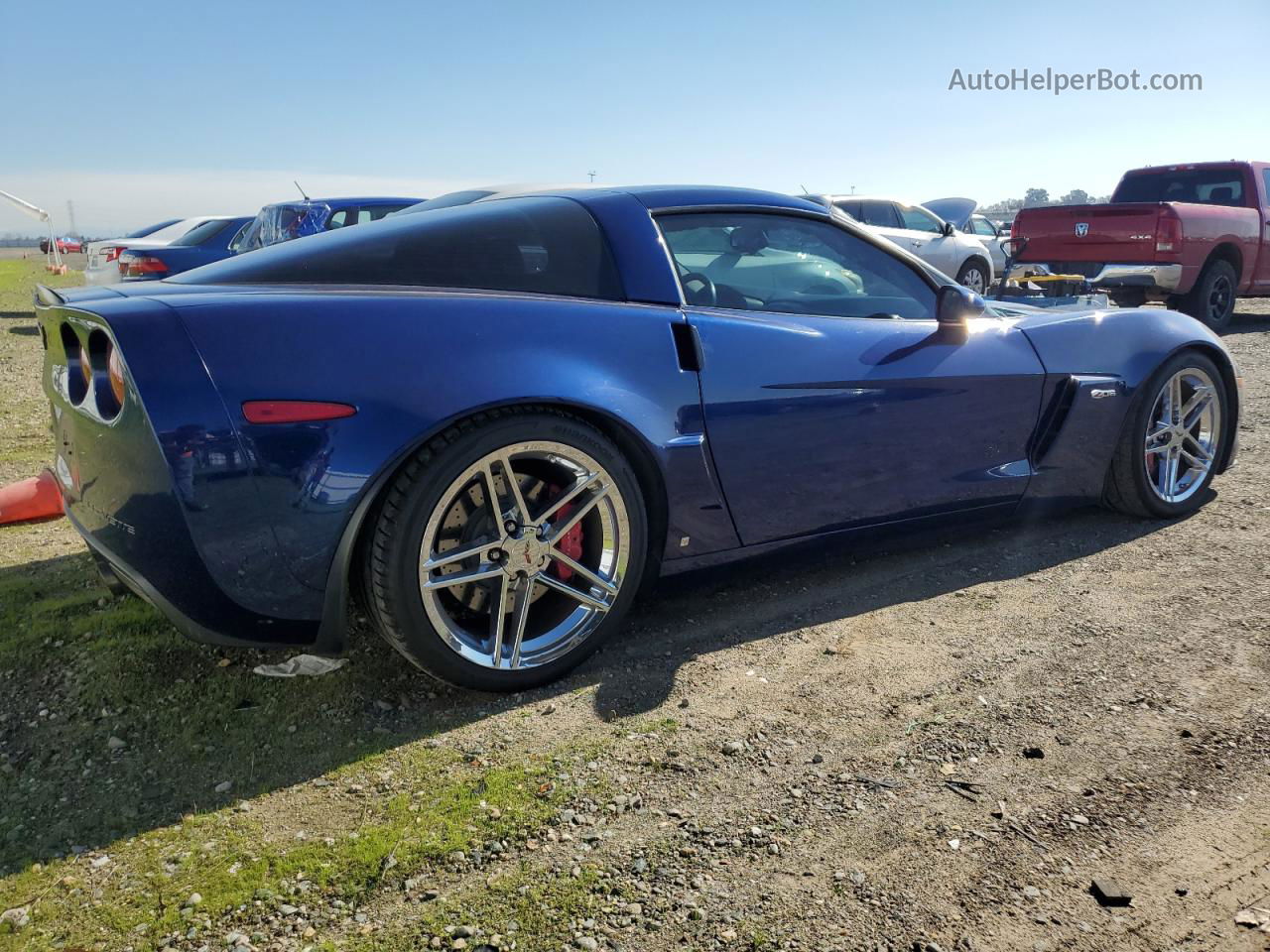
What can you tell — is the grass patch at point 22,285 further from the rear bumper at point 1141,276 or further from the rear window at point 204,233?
the rear bumper at point 1141,276

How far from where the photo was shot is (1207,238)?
10.4 m

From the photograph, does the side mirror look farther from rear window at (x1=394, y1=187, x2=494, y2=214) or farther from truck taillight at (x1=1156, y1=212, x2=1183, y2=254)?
truck taillight at (x1=1156, y1=212, x2=1183, y2=254)

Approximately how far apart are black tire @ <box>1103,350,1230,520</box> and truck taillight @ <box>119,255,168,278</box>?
389 inches

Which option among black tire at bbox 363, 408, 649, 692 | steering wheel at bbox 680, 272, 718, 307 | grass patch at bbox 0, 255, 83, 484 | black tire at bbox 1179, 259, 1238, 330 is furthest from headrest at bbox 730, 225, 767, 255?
black tire at bbox 1179, 259, 1238, 330

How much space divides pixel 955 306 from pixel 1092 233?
7983 millimetres

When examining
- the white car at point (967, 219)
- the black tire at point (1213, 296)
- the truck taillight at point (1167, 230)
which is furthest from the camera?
the white car at point (967, 219)

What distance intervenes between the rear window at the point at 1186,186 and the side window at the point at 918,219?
2746mm

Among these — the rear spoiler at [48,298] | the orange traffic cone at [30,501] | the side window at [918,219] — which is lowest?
the orange traffic cone at [30,501]

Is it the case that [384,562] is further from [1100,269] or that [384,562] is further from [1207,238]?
[1207,238]

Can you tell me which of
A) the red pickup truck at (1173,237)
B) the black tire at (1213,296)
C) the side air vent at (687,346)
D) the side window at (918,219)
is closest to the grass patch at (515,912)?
the side air vent at (687,346)

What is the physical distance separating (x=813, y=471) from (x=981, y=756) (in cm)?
103

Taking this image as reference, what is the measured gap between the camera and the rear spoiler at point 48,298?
2.65 m

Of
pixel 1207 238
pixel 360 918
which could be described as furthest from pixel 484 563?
pixel 1207 238

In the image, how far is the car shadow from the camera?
7.33 ft
